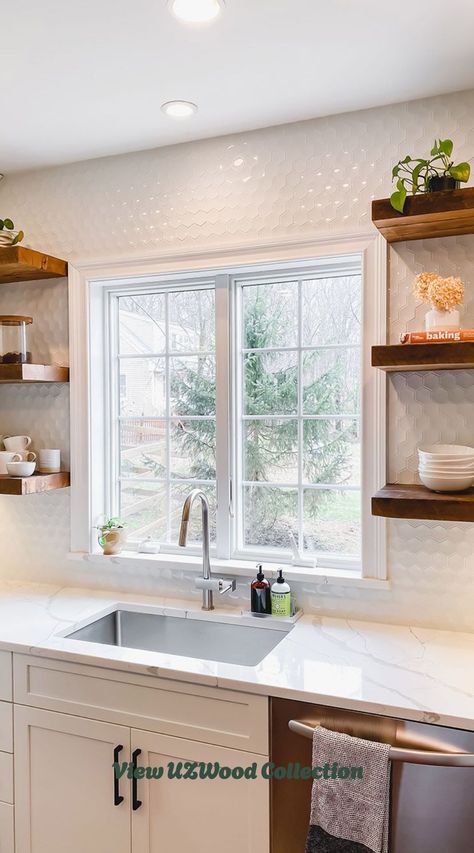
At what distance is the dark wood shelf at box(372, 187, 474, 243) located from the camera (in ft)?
5.84

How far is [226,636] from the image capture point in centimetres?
225

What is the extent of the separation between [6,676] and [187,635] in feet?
2.03

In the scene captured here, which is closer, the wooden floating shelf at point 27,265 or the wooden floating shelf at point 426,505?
the wooden floating shelf at point 426,505

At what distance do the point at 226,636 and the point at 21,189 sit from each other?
200cm

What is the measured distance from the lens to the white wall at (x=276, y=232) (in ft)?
6.75

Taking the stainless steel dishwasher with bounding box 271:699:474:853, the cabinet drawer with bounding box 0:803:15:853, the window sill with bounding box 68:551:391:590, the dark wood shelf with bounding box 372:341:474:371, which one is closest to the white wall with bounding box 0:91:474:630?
the window sill with bounding box 68:551:391:590

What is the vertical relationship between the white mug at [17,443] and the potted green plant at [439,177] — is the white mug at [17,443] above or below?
below

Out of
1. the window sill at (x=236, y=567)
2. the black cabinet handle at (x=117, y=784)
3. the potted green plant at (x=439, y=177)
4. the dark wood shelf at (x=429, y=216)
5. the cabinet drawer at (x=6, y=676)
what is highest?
the potted green plant at (x=439, y=177)

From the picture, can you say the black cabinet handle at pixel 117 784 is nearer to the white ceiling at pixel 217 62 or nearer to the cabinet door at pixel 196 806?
the cabinet door at pixel 196 806

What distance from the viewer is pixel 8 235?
251 cm

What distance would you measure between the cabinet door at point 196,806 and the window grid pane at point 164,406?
0.91 metres

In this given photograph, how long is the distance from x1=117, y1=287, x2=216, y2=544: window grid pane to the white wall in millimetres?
234

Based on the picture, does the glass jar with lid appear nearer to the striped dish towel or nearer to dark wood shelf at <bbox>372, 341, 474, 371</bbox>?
dark wood shelf at <bbox>372, 341, 474, 371</bbox>

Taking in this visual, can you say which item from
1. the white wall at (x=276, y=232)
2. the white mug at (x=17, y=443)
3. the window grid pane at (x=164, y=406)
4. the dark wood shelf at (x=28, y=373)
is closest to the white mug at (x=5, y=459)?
the white mug at (x=17, y=443)
